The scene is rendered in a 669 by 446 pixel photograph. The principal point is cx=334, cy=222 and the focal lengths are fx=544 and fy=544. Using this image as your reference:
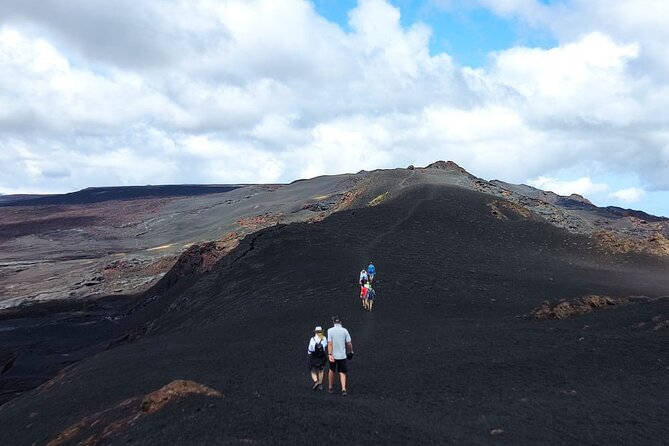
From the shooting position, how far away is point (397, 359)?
55.5 ft

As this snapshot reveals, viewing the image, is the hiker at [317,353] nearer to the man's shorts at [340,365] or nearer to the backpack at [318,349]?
the backpack at [318,349]

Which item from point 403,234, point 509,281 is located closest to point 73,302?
point 403,234

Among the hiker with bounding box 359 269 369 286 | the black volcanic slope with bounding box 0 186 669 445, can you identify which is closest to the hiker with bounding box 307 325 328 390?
the black volcanic slope with bounding box 0 186 669 445

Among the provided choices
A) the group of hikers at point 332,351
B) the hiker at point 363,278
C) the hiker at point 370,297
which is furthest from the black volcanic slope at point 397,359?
the hiker at point 363,278

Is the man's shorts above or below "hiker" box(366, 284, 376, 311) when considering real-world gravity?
above

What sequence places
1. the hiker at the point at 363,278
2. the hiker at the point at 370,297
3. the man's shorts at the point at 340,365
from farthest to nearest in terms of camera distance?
the hiker at the point at 363,278, the hiker at the point at 370,297, the man's shorts at the point at 340,365

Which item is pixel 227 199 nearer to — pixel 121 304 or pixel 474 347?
pixel 121 304

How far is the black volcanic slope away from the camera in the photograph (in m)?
10.3

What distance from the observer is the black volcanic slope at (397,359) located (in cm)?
1030

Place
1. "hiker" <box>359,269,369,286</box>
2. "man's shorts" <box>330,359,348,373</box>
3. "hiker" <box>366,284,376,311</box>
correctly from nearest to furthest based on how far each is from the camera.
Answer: "man's shorts" <box>330,359,348,373</box> < "hiker" <box>366,284,376,311</box> < "hiker" <box>359,269,369,286</box>

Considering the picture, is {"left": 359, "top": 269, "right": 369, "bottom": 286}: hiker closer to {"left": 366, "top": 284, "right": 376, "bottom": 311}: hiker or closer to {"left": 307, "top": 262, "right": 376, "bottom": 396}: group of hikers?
{"left": 366, "top": 284, "right": 376, "bottom": 311}: hiker

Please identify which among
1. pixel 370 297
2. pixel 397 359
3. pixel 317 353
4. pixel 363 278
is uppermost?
pixel 317 353

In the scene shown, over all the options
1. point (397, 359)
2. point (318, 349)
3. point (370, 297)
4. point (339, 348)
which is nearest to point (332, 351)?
point (339, 348)

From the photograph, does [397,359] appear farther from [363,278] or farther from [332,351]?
[363,278]
